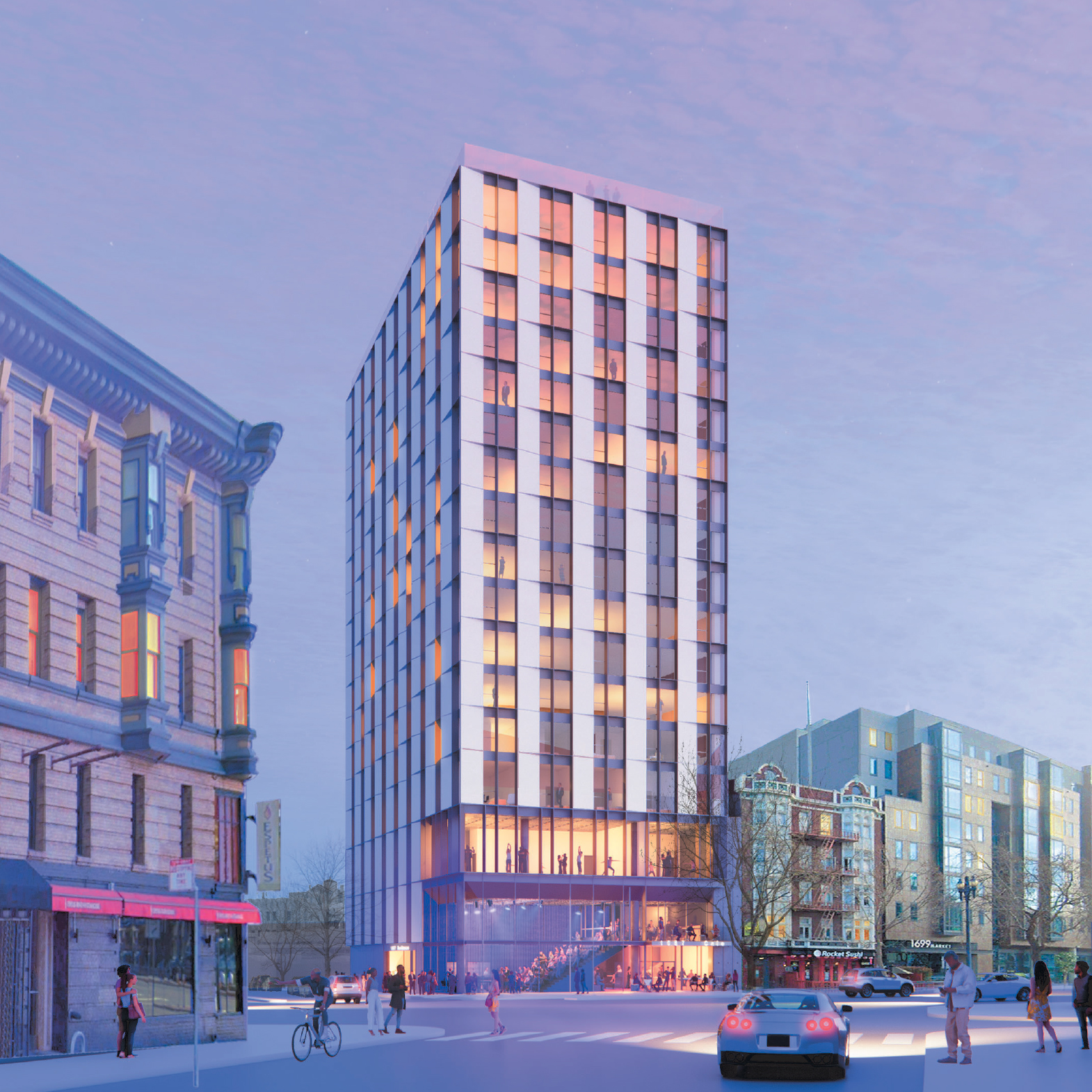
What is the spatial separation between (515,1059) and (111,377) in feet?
54.2

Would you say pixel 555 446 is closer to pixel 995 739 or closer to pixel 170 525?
pixel 170 525

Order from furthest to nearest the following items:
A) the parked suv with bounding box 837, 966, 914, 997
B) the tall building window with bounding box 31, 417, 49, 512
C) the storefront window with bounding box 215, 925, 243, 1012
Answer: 1. the parked suv with bounding box 837, 966, 914, 997
2. the storefront window with bounding box 215, 925, 243, 1012
3. the tall building window with bounding box 31, 417, 49, 512

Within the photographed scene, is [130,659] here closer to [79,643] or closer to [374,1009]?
[79,643]

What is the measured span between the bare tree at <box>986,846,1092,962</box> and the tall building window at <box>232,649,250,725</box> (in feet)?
262

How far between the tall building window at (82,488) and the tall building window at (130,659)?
7.49ft

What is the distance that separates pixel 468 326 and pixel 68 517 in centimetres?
5699

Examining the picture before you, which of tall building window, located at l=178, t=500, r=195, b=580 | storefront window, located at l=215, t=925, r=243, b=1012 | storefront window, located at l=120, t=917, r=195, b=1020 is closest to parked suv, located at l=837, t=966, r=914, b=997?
storefront window, located at l=215, t=925, r=243, b=1012

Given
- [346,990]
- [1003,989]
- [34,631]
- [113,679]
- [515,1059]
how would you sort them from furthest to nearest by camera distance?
[1003,989]
[346,990]
[113,679]
[34,631]
[515,1059]

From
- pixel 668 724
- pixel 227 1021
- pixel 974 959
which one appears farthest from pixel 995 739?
pixel 227 1021

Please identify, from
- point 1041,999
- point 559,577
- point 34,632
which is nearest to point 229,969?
Result: point 34,632

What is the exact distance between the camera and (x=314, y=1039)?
27.5 metres

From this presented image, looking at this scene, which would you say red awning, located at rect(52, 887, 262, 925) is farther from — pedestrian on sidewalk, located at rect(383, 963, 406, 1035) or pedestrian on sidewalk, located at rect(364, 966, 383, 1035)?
pedestrian on sidewalk, located at rect(383, 963, 406, 1035)

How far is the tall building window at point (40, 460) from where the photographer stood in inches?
1193

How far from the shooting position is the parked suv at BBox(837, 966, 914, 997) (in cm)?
7228
